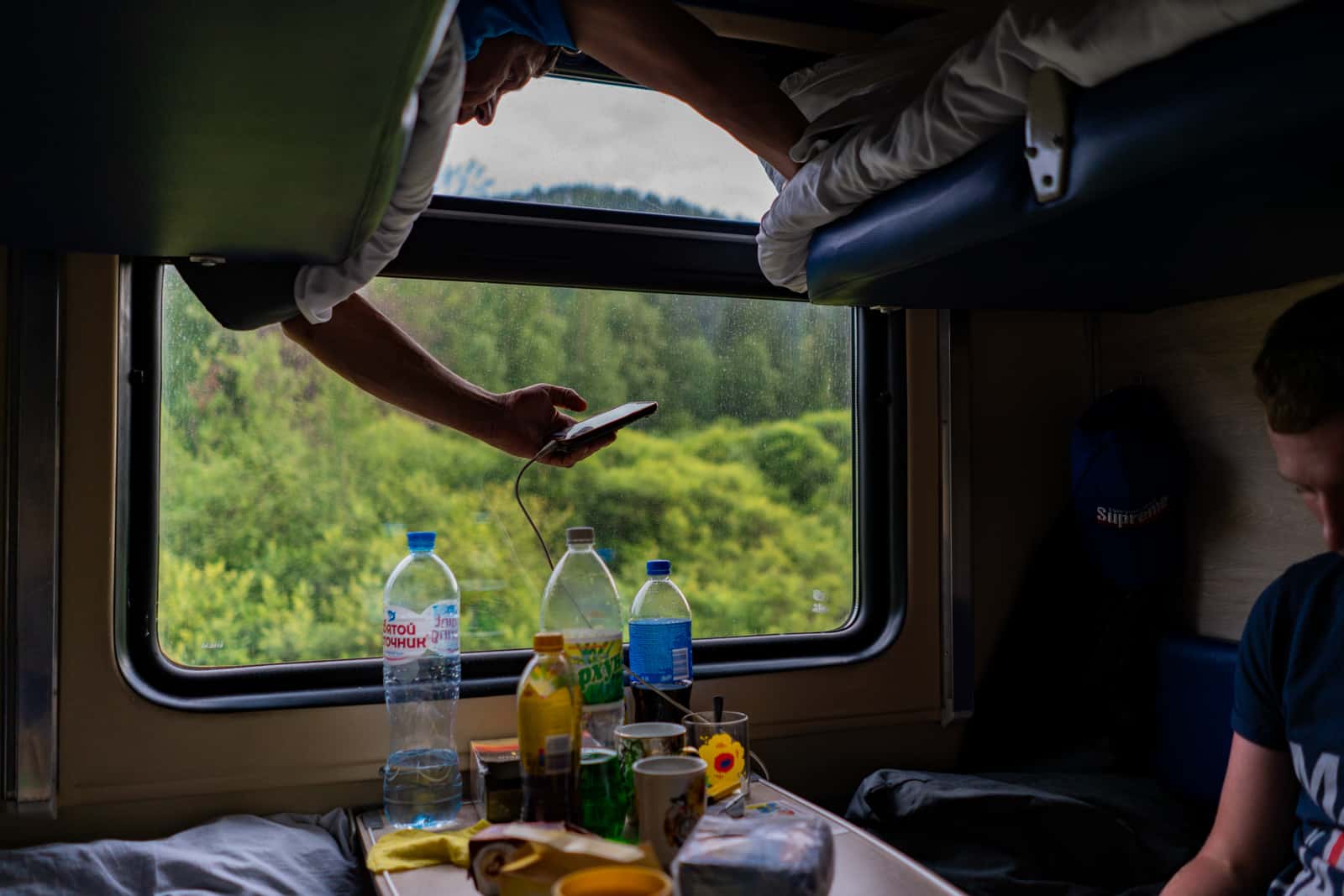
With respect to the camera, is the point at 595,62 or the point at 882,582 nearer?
the point at 595,62

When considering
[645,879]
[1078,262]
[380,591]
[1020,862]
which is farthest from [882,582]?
[645,879]

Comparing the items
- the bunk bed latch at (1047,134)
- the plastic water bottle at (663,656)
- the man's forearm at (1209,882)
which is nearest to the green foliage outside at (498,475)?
the plastic water bottle at (663,656)

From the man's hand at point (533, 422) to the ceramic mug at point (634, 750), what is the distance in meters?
0.61

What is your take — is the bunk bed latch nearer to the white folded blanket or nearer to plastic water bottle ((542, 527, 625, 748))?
the white folded blanket

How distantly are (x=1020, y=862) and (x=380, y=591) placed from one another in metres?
1.28

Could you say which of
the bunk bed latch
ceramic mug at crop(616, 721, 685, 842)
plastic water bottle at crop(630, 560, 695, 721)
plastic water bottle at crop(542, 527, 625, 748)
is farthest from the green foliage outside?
the bunk bed latch

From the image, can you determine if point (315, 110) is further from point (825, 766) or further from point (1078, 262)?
point (825, 766)

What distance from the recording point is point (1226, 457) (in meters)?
2.17

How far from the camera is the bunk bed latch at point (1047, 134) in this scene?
105 centimetres

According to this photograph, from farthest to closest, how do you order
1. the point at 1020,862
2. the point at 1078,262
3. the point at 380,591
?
the point at 380,591 → the point at 1020,862 → the point at 1078,262

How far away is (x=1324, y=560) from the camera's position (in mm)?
1398

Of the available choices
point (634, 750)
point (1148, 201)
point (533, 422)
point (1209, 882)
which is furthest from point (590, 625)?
point (1148, 201)

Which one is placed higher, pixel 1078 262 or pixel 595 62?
pixel 595 62

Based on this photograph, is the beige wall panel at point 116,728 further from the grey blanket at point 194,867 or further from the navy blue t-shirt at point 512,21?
the navy blue t-shirt at point 512,21
